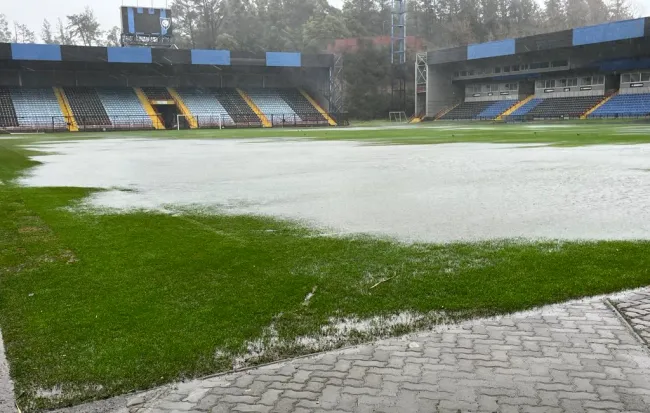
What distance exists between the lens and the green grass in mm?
3465

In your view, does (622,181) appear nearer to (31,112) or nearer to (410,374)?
(410,374)

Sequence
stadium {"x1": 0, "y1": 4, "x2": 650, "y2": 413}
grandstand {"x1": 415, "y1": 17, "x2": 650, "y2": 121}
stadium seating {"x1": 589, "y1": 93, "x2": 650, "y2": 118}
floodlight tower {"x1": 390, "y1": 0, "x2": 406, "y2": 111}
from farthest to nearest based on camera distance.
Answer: floodlight tower {"x1": 390, "y1": 0, "x2": 406, "y2": 111}, grandstand {"x1": 415, "y1": 17, "x2": 650, "y2": 121}, stadium seating {"x1": 589, "y1": 93, "x2": 650, "y2": 118}, stadium {"x1": 0, "y1": 4, "x2": 650, "y2": 413}

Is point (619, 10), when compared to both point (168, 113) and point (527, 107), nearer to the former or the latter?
point (527, 107)

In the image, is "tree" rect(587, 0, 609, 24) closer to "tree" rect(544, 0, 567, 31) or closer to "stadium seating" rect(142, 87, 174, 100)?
"tree" rect(544, 0, 567, 31)

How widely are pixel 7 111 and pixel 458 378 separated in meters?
55.4

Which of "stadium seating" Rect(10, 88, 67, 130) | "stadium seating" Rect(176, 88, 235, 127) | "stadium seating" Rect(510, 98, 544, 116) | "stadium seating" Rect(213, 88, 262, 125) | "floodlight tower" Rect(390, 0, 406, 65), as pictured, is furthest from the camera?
"floodlight tower" Rect(390, 0, 406, 65)

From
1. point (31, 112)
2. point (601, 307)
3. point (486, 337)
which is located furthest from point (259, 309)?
point (31, 112)

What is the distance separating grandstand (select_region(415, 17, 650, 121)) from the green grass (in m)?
47.9

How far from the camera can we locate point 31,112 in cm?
5100

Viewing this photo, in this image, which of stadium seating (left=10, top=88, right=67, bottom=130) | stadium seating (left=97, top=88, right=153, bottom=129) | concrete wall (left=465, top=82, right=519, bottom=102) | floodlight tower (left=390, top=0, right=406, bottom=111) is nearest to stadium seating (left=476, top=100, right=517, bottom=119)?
concrete wall (left=465, top=82, right=519, bottom=102)

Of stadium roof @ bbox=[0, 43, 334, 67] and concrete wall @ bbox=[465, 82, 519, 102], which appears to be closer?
stadium roof @ bbox=[0, 43, 334, 67]

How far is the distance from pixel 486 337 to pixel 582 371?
64cm

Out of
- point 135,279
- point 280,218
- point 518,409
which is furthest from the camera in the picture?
point 280,218

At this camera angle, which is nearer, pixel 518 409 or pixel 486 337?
pixel 518 409
